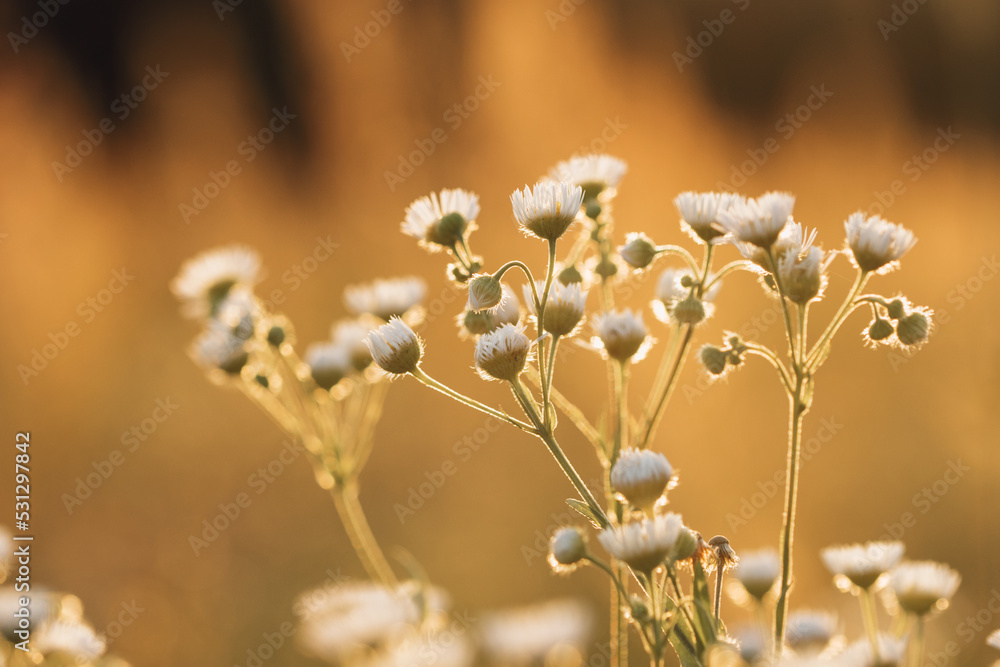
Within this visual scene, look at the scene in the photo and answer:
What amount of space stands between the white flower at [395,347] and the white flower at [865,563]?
45 centimetres

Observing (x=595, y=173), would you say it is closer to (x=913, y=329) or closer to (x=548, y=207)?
(x=548, y=207)

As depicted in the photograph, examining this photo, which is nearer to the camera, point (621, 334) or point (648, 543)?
point (648, 543)

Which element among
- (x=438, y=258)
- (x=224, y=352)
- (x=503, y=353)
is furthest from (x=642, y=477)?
(x=438, y=258)

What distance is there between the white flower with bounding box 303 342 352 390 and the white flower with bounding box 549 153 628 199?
0.49 meters

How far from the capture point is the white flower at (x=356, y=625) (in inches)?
26.9

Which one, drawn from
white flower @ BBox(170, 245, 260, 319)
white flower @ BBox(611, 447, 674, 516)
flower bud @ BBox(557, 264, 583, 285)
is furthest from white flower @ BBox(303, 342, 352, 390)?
white flower @ BBox(611, 447, 674, 516)

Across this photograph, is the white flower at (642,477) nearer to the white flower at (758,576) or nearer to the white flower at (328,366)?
the white flower at (758,576)

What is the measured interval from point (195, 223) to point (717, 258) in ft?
8.00

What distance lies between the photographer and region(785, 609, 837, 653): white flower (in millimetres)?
671

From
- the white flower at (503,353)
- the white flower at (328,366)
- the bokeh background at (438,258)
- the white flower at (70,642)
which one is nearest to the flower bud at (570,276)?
the white flower at (503,353)

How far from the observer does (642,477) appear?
0.61m

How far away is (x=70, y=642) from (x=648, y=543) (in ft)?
1.81

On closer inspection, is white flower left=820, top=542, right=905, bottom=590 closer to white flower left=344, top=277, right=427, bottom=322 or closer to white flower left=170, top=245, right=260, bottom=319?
white flower left=344, top=277, right=427, bottom=322

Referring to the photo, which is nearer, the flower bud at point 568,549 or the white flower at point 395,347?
the flower bud at point 568,549
